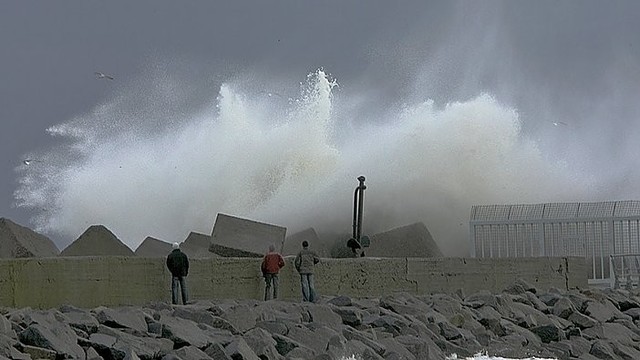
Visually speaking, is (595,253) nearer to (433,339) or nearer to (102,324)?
(433,339)

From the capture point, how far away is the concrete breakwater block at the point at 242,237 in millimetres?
19562

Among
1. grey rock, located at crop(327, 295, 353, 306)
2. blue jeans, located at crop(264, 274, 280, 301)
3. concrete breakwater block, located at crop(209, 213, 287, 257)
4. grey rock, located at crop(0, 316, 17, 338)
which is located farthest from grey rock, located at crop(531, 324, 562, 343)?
grey rock, located at crop(0, 316, 17, 338)

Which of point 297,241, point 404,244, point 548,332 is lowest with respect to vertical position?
point 548,332

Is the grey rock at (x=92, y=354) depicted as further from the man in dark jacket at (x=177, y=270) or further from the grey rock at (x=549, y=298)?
the grey rock at (x=549, y=298)

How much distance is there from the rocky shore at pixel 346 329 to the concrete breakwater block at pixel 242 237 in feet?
13.0

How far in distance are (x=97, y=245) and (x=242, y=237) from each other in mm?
2233

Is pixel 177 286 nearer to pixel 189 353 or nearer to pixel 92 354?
pixel 189 353

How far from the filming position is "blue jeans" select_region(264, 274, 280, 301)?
1634cm

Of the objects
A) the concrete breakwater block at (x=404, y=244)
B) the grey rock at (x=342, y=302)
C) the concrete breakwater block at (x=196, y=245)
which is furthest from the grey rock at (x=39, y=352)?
the concrete breakwater block at (x=404, y=244)

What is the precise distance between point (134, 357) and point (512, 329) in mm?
5904

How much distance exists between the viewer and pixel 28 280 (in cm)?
1491

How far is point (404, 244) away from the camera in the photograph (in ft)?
79.7

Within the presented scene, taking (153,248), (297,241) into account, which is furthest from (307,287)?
(297,241)

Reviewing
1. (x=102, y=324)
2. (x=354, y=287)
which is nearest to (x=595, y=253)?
(x=354, y=287)
